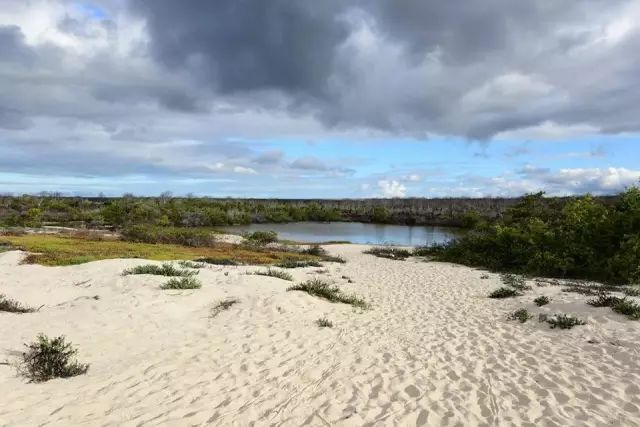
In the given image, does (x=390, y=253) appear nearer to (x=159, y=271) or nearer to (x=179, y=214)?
(x=159, y=271)

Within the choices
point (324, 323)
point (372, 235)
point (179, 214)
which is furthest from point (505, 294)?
point (179, 214)

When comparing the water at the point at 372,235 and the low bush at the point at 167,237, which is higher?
the low bush at the point at 167,237

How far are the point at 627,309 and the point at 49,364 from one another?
1100cm

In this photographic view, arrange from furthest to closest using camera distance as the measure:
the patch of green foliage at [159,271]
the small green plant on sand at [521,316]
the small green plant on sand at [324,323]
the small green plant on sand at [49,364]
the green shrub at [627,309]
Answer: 1. the patch of green foliage at [159,271]
2. the small green plant on sand at [521,316]
3. the small green plant on sand at [324,323]
4. the green shrub at [627,309]
5. the small green plant on sand at [49,364]

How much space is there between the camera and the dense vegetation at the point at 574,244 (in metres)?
18.5

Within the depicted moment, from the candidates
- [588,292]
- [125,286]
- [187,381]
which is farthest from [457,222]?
[187,381]

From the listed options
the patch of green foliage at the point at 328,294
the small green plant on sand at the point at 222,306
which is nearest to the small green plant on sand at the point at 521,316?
the patch of green foliage at the point at 328,294

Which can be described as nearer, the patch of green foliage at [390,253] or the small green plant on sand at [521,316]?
the small green plant on sand at [521,316]

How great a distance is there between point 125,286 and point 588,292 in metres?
13.4

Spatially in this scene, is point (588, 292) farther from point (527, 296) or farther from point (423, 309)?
point (423, 309)

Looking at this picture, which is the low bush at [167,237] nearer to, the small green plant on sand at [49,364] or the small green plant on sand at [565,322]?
the small green plant on sand at [49,364]

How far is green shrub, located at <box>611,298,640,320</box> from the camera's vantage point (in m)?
9.48

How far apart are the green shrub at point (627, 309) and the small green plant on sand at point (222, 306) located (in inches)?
345

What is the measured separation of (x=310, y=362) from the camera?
7.41 meters
